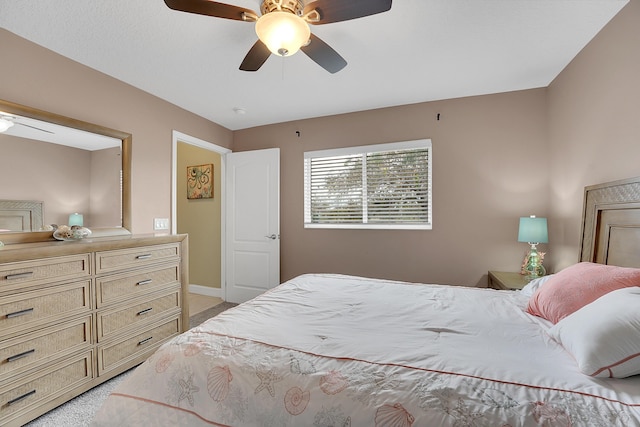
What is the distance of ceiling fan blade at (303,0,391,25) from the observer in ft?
4.30

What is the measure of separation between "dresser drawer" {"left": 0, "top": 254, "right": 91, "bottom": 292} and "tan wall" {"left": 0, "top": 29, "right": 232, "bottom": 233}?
3.15ft

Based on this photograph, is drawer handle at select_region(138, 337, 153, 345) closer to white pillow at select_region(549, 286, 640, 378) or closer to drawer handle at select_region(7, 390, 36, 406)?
drawer handle at select_region(7, 390, 36, 406)

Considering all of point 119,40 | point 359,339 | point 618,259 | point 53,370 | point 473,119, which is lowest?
point 53,370

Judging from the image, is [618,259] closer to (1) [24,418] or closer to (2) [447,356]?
(2) [447,356]

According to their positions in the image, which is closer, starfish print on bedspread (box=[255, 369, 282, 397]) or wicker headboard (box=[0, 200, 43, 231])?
starfish print on bedspread (box=[255, 369, 282, 397])

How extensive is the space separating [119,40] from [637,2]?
3379mm

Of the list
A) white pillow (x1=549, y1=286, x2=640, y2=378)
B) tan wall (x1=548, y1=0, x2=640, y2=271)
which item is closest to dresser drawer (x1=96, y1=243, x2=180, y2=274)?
white pillow (x1=549, y1=286, x2=640, y2=378)

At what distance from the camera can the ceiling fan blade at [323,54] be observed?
1649mm

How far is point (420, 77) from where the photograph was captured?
2562 mm

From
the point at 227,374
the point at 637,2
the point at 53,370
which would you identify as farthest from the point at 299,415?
the point at 637,2

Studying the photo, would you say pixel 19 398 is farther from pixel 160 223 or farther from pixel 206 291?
pixel 206 291

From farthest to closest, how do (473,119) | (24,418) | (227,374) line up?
(473,119) < (24,418) < (227,374)

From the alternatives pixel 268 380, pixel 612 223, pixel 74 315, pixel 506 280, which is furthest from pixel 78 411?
pixel 612 223

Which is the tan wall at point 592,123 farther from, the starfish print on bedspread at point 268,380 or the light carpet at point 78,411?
the light carpet at point 78,411
